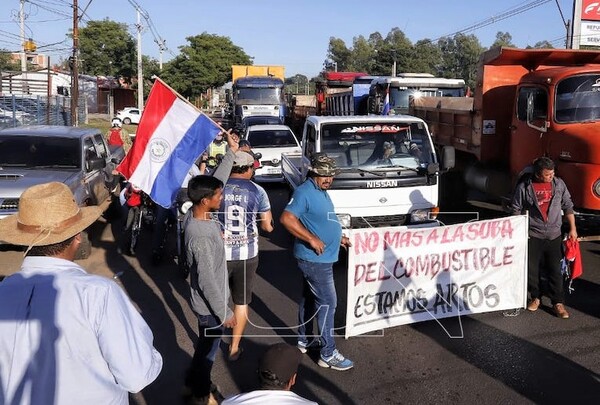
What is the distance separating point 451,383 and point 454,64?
74.8 metres

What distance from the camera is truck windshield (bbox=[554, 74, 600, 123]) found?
759 centimetres

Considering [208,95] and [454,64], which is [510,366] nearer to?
[454,64]

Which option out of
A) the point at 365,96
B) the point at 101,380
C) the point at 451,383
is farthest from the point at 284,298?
the point at 365,96

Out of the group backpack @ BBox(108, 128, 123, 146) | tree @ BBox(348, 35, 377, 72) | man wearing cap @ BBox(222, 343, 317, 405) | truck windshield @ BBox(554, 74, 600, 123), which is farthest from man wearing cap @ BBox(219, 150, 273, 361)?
tree @ BBox(348, 35, 377, 72)

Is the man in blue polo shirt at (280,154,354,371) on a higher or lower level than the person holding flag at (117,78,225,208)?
lower

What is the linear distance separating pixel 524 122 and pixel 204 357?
643cm

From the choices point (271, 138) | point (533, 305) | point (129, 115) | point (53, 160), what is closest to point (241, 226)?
point (533, 305)

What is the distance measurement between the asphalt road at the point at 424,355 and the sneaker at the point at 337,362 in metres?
0.05

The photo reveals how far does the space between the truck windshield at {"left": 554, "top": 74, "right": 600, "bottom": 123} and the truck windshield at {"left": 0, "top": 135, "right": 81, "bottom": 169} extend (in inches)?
286

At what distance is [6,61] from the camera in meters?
61.6

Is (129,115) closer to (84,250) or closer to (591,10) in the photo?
Answer: (591,10)

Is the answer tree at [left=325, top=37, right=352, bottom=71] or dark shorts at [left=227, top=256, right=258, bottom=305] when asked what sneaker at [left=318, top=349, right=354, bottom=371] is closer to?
dark shorts at [left=227, top=256, right=258, bottom=305]

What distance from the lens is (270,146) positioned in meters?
14.9

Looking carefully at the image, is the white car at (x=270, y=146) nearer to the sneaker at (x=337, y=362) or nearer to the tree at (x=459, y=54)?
the sneaker at (x=337, y=362)
